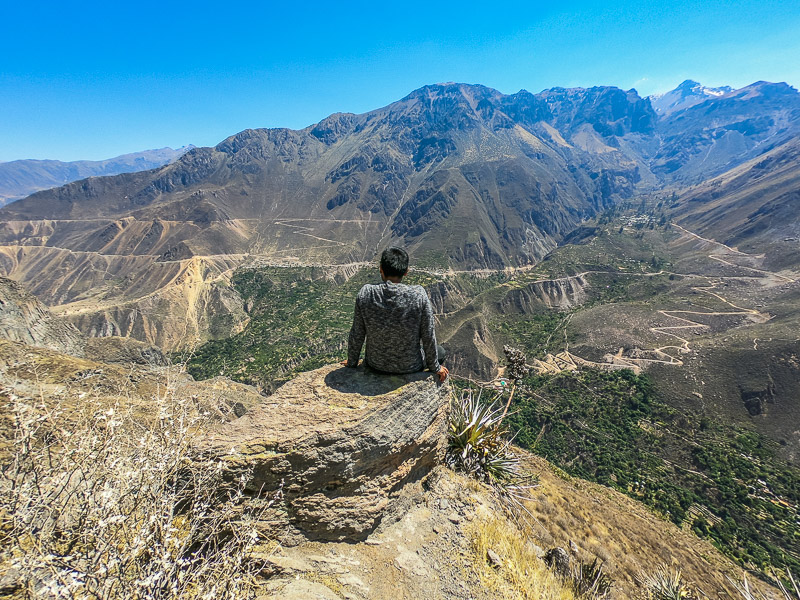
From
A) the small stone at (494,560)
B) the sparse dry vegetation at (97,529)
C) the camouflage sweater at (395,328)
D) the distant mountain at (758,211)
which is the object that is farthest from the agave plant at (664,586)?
the distant mountain at (758,211)

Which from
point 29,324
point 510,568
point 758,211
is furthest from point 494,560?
point 758,211

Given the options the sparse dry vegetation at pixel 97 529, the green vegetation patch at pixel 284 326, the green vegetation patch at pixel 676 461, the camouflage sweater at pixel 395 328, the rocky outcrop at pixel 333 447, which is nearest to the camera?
the sparse dry vegetation at pixel 97 529

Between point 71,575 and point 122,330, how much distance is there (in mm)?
95906

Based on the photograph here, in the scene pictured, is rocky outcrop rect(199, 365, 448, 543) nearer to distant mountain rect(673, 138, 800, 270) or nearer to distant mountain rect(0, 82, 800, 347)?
distant mountain rect(0, 82, 800, 347)

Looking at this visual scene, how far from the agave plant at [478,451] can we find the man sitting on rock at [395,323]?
246 centimetres

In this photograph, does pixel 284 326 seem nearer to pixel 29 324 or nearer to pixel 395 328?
pixel 29 324

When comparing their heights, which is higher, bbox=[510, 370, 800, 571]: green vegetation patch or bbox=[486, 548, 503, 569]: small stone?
bbox=[486, 548, 503, 569]: small stone

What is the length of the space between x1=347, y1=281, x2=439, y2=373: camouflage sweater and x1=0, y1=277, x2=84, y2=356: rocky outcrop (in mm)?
33080

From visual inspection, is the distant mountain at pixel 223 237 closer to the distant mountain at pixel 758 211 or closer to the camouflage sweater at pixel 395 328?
the distant mountain at pixel 758 211

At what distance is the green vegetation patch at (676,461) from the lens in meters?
25.0

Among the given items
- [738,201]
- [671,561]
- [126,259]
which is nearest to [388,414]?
[671,561]

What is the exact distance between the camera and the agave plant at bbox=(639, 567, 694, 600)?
6.71m

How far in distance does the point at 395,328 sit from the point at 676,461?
41.9m

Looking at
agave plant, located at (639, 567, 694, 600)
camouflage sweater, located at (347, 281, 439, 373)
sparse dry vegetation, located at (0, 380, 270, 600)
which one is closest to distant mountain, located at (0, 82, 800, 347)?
camouflage sweater, located at (347, 281, 439, 373)
